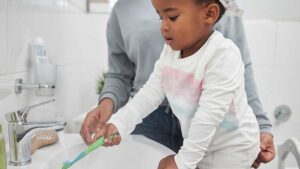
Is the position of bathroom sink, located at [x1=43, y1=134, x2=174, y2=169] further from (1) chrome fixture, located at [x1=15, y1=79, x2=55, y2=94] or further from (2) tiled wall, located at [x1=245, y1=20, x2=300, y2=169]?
(2) tiled wall, located at [x1=245, y1=20, x2=300, y2=169]

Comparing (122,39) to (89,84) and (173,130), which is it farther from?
(89,84)

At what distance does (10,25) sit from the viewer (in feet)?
2.31

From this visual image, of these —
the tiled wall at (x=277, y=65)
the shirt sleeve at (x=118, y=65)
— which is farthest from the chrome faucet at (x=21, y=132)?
the tiled wall at (x=277, y=65)

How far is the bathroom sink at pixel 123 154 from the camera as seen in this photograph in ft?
2.62

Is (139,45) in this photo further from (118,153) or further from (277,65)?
(277,65)

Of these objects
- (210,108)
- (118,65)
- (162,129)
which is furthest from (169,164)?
(118,65)

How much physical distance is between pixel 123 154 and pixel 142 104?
0.18 meters

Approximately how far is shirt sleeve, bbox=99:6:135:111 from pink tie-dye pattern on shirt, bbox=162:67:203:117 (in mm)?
329

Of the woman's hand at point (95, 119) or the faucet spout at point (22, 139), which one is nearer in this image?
the faucet spout at point (22, 139)

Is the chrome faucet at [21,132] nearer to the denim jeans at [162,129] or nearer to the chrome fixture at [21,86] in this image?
the chrome fixture at [21,86]

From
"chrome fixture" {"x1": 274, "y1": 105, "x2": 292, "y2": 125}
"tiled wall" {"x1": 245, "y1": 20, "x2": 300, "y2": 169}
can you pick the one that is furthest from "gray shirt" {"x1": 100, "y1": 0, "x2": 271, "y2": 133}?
"chrome fixture" {"x1": 274, "y1": 105, "x2": 292, "y2": 125}

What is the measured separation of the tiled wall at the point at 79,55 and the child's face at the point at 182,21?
33 centimetres

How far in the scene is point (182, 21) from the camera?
573mm

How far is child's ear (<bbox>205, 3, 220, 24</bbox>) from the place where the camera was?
59 centimetres
